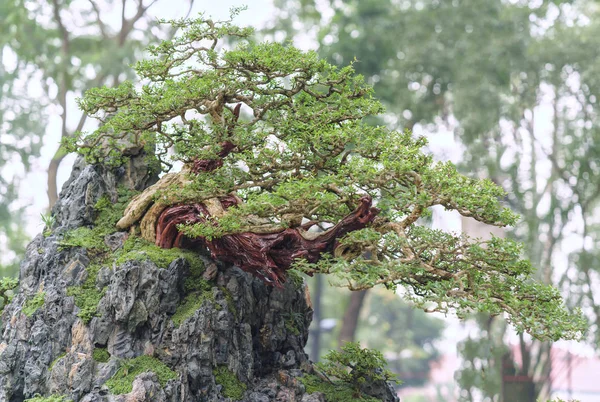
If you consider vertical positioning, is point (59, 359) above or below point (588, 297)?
below

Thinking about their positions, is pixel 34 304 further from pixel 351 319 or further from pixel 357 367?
pixel 351 319

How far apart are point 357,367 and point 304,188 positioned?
288 cm

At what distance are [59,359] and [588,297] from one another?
13.0 m

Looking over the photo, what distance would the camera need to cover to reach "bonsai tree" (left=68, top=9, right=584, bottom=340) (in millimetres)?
6789

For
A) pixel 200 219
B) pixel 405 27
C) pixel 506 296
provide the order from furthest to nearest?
pixel 405 27
pixel 200 219
pixel 506 296

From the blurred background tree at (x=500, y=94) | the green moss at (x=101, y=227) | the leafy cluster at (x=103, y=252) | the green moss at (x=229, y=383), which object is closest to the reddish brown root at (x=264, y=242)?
the leafy cluster at (x=103, y=252)

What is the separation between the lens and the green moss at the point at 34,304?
7.96 meters

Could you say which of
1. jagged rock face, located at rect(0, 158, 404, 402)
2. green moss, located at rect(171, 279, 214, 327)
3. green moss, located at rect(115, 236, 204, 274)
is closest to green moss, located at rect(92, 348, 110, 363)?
jagged rock face, located at rect(0, 158, 404, 402)

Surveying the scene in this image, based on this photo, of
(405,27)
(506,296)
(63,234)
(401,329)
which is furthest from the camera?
(401,329)

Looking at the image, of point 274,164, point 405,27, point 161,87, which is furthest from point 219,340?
point 405,27

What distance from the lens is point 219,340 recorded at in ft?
25.4

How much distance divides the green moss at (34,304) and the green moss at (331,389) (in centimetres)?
347

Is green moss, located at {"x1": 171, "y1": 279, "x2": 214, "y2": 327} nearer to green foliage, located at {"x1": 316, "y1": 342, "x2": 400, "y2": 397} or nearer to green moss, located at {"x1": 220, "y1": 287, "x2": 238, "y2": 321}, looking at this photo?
green moss, located at {"x1": 220, "y1": 287, "x2": 238, "y2": 321}

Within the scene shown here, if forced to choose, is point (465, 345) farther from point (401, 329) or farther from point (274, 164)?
point (401, 329)
